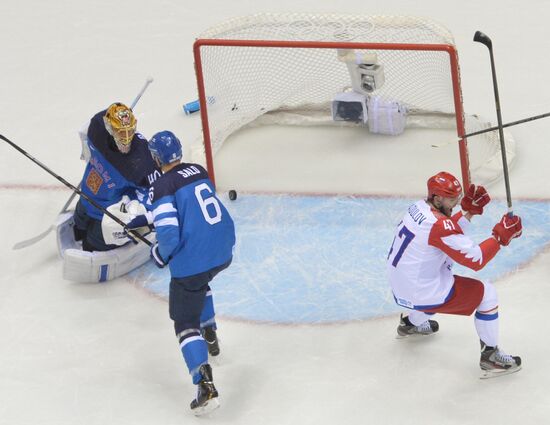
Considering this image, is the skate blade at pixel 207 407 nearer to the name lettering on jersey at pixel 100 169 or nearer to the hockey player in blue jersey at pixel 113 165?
the hockey player in blue jersey at pixel 113 165

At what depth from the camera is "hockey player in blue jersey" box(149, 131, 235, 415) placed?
4.58 meters

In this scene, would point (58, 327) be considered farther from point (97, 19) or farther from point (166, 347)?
point (97, 19)

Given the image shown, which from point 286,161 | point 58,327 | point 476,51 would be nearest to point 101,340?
point 58,327

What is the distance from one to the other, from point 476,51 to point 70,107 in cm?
259

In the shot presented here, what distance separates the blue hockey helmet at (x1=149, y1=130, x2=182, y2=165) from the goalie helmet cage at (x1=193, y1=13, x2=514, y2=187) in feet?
4.58

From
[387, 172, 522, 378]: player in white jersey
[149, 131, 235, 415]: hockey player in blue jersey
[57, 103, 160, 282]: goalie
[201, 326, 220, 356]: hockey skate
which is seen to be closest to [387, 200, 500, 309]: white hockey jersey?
[387, 172, 522, 378]: player in white jersey

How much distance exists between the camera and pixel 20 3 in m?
8.72

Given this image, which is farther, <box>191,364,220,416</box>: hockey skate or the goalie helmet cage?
the goalie helmet cage

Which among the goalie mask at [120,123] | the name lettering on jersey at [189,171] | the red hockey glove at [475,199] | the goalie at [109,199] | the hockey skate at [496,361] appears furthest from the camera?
the goalie at [109,199]

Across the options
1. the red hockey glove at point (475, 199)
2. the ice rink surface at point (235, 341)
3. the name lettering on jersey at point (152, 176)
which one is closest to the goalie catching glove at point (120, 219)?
the name lettering on jersey at point (152, 176)

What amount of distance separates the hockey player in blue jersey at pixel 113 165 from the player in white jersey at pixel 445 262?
1357 millimetres

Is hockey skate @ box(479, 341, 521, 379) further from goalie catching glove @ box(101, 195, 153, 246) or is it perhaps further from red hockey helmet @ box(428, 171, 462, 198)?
goalie catching glove @ box(101, 195, 153, 246)

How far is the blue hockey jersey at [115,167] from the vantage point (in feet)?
17.8

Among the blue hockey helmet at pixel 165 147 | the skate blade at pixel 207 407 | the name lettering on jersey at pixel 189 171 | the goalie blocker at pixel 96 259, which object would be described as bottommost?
the skate blade at pixel 207 407
